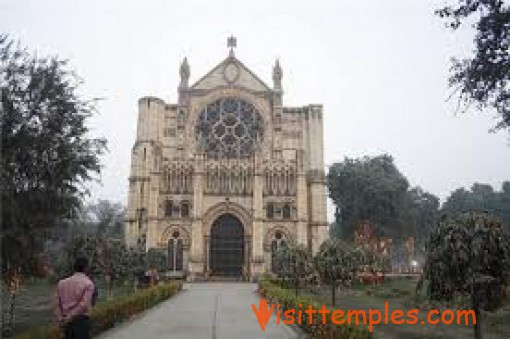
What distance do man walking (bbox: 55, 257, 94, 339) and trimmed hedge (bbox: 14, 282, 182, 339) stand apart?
2.33m

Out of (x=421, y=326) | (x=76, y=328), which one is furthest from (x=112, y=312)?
(x=421, y=326)

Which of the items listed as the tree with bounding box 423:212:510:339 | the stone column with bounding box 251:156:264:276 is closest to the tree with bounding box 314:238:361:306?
the tree with bounding box 423:212:510:339

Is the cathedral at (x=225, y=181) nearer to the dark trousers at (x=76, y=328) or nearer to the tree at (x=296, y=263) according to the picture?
the tree at (x=296, y=263)

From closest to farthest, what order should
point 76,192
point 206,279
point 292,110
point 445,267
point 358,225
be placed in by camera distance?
point 445,267 < point 76,192 < point 206,279 < point 292,110 < point 358,225

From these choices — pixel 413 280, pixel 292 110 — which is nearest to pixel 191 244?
pixel 292 110

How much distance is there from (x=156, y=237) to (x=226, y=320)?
27.2 m

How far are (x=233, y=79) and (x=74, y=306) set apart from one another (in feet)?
146

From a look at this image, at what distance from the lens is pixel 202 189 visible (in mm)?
45844

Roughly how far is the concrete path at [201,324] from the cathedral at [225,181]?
19311 millimetres

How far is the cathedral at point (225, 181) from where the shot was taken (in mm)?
45312

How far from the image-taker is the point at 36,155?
42.5 feet

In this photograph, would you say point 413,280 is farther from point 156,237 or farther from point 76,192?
point 76,192

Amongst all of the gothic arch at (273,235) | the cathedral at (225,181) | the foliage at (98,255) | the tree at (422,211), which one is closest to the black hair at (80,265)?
the foliage at (98,255)

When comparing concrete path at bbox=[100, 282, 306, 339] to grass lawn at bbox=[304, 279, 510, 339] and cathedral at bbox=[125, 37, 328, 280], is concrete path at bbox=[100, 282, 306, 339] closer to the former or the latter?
grass lawn at bbox=[304, 279, 510, 339]
